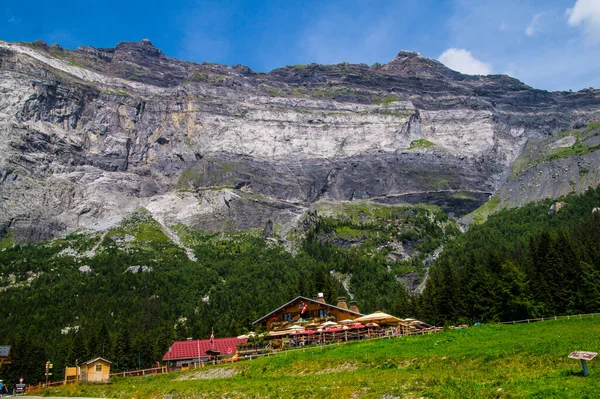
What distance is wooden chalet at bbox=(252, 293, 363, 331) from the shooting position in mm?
Answer: 68875

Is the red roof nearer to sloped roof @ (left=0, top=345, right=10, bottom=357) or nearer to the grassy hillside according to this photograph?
the grassy hillside

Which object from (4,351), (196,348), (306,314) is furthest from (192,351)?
(4,351)

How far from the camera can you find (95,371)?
55.0m

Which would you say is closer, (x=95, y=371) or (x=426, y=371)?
(x=426, y=371)

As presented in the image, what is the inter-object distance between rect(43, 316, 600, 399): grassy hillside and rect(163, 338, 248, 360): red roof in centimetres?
2259

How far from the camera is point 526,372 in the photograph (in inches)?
920

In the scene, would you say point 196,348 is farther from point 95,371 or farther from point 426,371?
point 426,371

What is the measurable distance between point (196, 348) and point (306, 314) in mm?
15793

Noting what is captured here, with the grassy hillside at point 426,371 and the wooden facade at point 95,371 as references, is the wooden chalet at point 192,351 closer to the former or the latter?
the wooden facade at point 95,371

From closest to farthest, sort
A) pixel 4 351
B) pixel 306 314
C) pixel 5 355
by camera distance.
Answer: pixel 306 314 → pixel 5 355 → pixel 4 351

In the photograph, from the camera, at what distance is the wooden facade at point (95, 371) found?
179 ft

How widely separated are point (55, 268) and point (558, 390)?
568 ft

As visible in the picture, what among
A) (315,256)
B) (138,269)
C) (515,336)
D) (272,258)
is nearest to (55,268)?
(138,269)

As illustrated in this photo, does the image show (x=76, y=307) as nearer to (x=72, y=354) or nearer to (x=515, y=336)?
(x=72, y=354)
